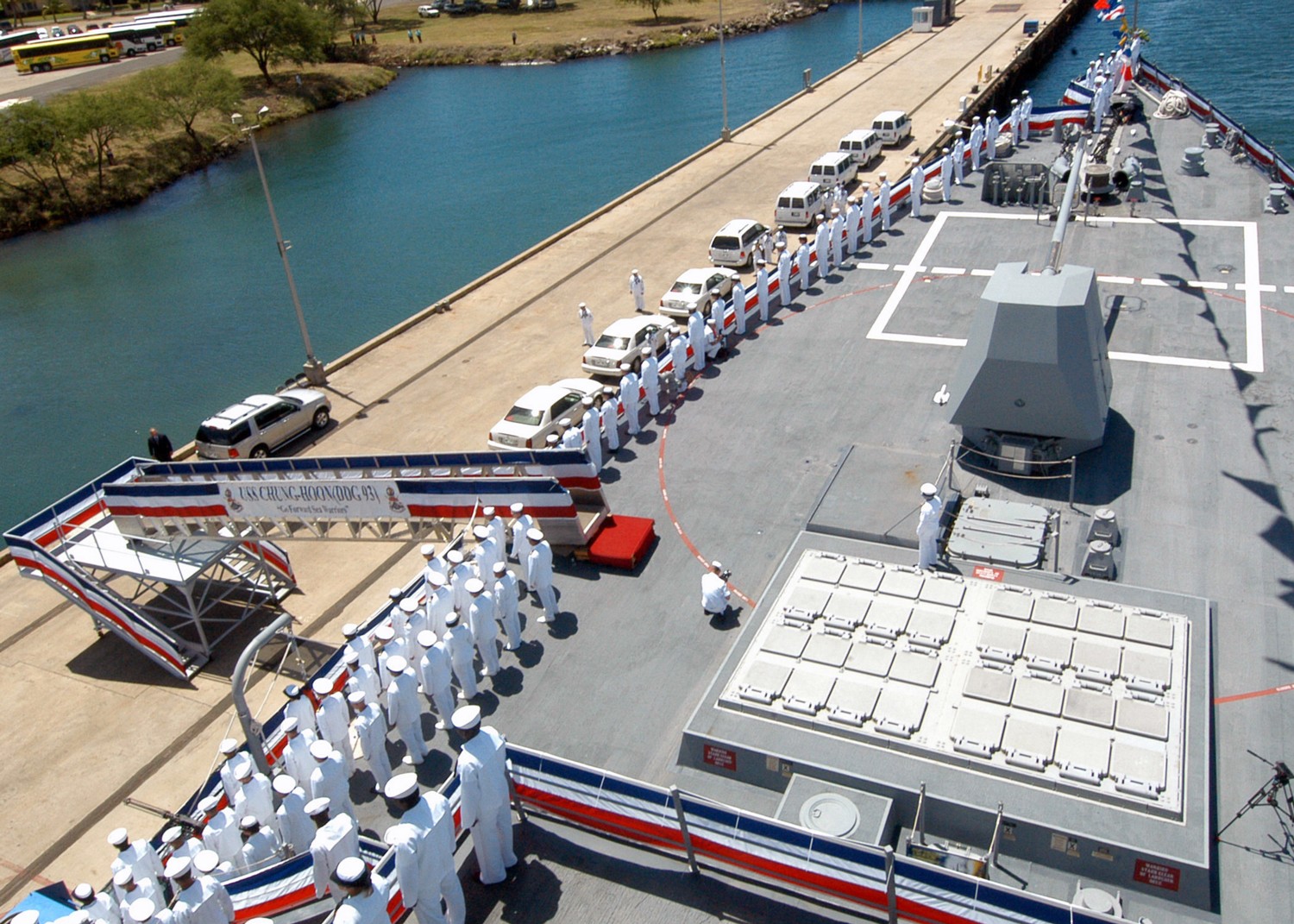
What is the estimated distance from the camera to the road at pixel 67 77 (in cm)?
8112

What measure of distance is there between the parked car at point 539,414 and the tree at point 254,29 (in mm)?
64862

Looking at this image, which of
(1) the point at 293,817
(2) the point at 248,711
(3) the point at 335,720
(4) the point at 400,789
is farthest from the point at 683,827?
(2) the point at 248,711

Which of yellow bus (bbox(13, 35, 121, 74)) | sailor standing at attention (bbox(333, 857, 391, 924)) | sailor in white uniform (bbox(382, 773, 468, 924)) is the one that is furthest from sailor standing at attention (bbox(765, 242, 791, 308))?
yellow bus (bbox(13, 35, 121, 74))

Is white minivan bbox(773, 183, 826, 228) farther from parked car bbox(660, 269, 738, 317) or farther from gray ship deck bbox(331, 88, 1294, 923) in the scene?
gray ship deck bbox(331, 88, 1294, 923)

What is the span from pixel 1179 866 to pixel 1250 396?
11.5m

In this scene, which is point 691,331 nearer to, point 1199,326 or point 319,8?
point 1199,326

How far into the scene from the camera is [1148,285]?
74.2 feet

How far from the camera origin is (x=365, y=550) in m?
23.3

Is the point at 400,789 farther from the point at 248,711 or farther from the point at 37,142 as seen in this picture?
the point at 37,142

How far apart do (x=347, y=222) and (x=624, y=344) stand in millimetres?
33173

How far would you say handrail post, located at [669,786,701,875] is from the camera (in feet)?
31.3

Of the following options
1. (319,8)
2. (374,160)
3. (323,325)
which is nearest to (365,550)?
(323,325)

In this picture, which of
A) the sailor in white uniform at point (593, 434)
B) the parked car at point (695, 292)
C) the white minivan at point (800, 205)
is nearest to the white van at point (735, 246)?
the parked car at point (695, 292)

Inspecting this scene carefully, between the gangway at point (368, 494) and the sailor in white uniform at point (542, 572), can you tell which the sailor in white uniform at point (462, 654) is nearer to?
the sailor in white uniform at point (542, 572)
